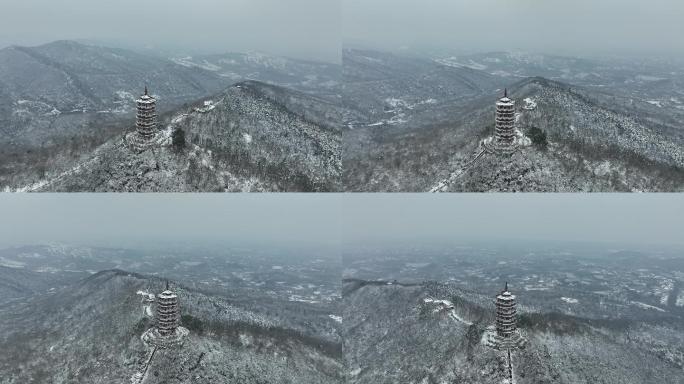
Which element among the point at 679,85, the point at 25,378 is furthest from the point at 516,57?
the point at 25,378

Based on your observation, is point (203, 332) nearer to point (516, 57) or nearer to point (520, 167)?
point (520, 167)

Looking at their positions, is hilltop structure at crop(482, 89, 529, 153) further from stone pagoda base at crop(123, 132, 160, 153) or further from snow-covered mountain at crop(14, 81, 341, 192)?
stone pagoda base at crop(123, 132, 160, 153)

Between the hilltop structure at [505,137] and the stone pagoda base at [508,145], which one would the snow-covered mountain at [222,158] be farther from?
the hilltop structure at [505,137]

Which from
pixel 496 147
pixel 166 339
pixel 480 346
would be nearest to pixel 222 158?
pixel 166 339

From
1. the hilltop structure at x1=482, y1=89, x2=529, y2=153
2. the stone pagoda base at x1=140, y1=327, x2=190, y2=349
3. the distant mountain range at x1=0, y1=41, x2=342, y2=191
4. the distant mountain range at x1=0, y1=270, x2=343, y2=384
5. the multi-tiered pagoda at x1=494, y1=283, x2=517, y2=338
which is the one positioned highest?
the hilltop structure at x1=482, y1=89, x2=529, y2=153

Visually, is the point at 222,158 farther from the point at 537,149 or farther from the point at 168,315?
the point at 537,149

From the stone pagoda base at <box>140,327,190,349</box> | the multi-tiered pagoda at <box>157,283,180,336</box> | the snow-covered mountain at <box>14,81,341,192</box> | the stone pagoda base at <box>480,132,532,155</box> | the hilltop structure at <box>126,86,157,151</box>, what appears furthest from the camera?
the stone pagoda base at <box>140,327,190,349</box>

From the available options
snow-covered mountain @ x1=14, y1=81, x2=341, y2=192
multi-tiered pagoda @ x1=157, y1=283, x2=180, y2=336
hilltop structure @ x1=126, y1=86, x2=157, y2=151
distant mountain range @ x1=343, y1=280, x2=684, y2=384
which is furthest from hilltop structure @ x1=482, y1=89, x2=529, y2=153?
multi-tiered pagoda @ x1=157, y1=283, x2=180, y2=336
